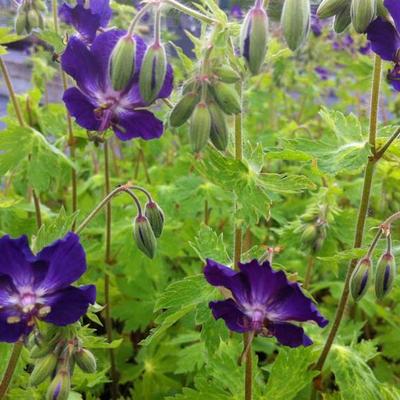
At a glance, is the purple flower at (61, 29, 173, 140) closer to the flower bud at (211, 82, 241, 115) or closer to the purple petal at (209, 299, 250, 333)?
the flower bud at (211, 82, 241, 115)

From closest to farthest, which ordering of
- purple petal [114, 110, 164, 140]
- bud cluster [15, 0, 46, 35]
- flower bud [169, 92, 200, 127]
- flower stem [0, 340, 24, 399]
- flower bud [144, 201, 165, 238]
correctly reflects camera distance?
1. flower bud [169, 92, 200, 127]
2. flower stem [0, 340, 24, 399]
3. purple petal [114, 110, 164, 140]
4. flower bud [144, 201, 165, 238]
5. bud cluster [15, 0, 46, 35]

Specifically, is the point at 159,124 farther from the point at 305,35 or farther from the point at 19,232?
the point at 19,232

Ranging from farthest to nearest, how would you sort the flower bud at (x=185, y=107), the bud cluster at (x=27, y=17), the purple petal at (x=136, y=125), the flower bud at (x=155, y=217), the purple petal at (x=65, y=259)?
the bud cluster at (x=27, y=17)
the flower bud at (x=155, y=217)
the purple petal at (x=136, y=125)
the flower bud at (x=185, y=107)
the purple petal at (x=65, y=259)

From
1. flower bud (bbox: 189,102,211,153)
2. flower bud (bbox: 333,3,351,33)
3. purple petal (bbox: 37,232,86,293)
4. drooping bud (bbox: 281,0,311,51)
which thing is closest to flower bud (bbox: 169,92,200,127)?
flower bud (bbox: 189,102,211,153)

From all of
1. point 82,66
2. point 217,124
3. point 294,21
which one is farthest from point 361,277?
point 82,66

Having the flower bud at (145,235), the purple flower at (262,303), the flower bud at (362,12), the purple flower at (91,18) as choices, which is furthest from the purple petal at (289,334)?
the purple flower at (91,18)

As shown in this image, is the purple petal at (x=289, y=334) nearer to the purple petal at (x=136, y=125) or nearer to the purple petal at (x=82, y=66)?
the purple petal at (x=136, y=125)

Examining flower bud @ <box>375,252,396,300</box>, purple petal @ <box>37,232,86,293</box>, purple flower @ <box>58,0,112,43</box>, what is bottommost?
flower bud @ <box>375,252,396,300</box>

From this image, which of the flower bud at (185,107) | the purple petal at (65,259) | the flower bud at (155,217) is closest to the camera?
the purple petal at (65,259)
